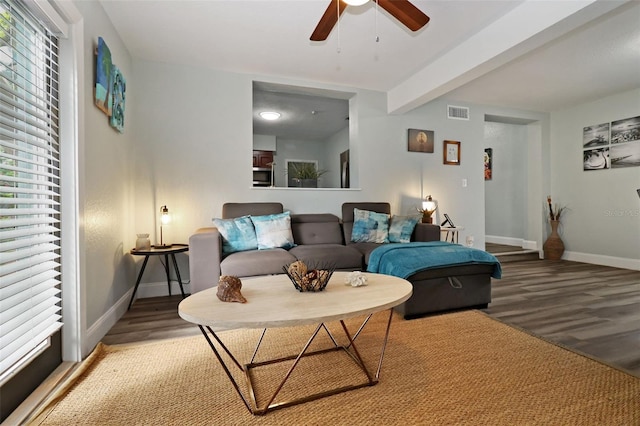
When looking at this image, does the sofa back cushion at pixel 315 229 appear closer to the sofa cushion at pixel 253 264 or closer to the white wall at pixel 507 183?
the sofa cushion at pixel 253 264

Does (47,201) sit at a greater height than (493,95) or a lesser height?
lesser

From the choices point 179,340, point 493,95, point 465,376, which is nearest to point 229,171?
point 179,340

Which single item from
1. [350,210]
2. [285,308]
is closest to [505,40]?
[350,210]

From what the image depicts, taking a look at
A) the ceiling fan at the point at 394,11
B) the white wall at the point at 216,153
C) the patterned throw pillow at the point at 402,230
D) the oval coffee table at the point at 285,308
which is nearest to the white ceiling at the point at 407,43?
the white wall at the point at 216,153

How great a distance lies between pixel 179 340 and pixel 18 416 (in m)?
0.82

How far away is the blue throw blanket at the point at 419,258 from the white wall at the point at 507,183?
13.6 feet

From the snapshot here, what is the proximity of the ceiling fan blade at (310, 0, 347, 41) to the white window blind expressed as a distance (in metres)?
1.55

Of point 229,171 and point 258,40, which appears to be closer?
point 258,40

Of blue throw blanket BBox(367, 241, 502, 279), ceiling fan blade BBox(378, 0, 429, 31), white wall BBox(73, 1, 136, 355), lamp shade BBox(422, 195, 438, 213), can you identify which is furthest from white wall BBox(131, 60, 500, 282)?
ceiling fan blade BBox(378, 0, 429, 31)

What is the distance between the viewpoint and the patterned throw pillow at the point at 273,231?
2994 millimetres

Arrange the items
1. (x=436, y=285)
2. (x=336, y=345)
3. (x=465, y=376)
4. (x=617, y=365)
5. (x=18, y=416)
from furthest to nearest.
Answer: (x=436, y=285)
(x=336, y=345)
(x=617, y=365)
(x=465, y=376)
(x=18, y=416)

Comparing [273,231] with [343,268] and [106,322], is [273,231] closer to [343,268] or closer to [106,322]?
[343,268]

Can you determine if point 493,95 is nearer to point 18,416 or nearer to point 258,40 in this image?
point 258,40

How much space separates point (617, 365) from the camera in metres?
1.67
